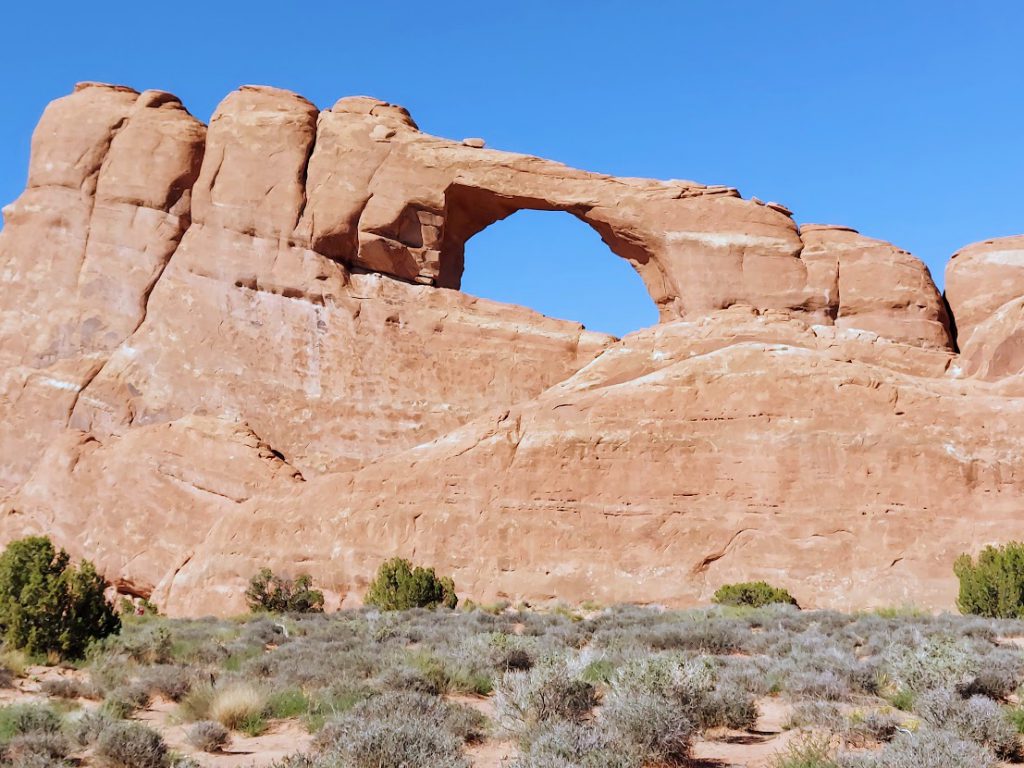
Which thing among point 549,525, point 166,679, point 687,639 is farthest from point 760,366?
point 166,679

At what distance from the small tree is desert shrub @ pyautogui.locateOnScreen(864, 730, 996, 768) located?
51.8ft

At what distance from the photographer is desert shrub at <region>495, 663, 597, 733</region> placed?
28.5 feet

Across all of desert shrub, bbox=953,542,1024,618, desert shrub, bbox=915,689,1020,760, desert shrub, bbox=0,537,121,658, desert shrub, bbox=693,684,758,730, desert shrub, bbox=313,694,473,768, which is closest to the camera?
desert shrub, bbox=313,694,473,768

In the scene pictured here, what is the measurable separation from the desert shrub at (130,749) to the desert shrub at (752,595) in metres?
16.0

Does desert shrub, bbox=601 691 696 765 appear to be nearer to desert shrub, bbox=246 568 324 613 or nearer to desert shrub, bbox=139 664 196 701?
desert shrub, bbox=139 664 196 701

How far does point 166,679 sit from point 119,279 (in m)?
23.1

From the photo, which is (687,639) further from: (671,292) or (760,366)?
(671,292)

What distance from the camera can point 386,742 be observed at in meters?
7.06

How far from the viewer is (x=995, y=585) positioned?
19.6 meters

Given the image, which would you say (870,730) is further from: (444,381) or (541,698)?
(444,381)

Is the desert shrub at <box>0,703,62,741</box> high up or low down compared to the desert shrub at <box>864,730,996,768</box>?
down

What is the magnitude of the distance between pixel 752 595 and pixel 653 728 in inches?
592

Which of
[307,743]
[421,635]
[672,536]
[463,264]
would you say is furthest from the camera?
[463,264]

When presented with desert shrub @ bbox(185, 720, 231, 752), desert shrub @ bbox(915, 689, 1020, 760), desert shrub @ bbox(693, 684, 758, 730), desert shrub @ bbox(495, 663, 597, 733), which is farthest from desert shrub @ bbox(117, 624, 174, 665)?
desert shrub @ bbox(915, 689, 1020, 760)
